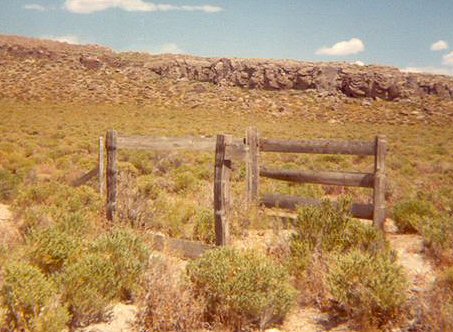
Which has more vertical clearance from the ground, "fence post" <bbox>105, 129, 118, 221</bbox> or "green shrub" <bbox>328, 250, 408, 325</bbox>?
"fence post" <bbox>105, 129, 118, 221</bbox>

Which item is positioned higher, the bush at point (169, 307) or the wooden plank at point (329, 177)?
the wooden plank at point (329, 177)

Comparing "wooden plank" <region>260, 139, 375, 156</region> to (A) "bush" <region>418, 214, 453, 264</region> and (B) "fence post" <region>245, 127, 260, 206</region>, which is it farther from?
(A) "bush" <region>418, 214, 453, 264</region>

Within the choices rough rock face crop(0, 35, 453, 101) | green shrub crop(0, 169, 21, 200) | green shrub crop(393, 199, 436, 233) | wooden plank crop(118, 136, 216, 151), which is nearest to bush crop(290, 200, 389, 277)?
wooden plank crop(118, 136, 216, 151)

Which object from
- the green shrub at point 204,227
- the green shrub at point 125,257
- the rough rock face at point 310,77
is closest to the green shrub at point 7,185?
the green shrub at point 204,227

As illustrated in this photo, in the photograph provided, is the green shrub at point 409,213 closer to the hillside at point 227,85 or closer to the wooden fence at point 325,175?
the wooden fence at point 325,175

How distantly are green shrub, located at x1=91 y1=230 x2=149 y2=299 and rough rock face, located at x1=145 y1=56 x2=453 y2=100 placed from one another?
71.4 metres

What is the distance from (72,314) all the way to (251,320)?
1.73 meters

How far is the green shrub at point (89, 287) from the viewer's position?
4.48 metres

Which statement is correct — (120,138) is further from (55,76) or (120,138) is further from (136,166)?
(55,76)

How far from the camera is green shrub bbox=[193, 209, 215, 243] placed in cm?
756

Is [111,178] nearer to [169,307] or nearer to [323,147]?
[169,307]

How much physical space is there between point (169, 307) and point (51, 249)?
5.64ft

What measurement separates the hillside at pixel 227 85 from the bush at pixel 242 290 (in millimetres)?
54394

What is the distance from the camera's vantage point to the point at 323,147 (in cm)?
839
